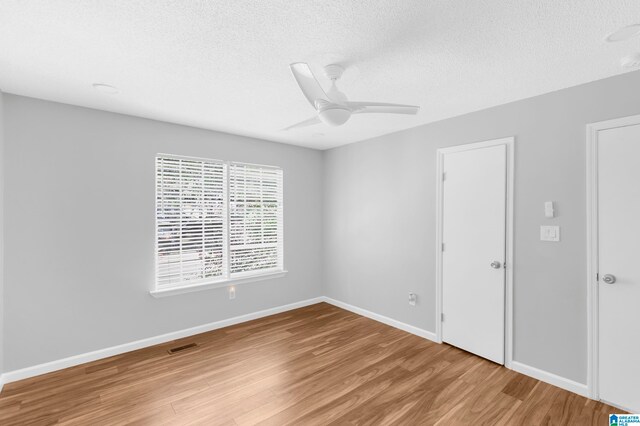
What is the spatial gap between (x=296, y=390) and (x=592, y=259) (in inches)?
105

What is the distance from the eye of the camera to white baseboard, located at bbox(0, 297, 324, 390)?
8.73 feet

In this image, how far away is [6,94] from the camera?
2.62m

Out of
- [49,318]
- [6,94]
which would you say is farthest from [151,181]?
[49,318]

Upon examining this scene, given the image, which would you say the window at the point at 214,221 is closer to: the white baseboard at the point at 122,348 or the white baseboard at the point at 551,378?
the white baseboard at the point at 122,348

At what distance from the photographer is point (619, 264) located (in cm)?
225

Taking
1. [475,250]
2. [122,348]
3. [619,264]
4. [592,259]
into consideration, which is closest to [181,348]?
[122,348]

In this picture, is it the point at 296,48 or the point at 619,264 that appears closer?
the point at 296,48

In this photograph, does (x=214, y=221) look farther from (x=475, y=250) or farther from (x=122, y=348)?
(x=475, y=250)

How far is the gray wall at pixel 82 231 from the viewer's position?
2674mm

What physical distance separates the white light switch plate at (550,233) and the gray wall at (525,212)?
0.05 meters

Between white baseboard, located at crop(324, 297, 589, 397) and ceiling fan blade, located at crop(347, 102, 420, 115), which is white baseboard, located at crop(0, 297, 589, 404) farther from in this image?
ceiling fan blade, located at crop(347, 102, 420, 115)

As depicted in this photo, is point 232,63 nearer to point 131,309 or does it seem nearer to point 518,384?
point 131,309

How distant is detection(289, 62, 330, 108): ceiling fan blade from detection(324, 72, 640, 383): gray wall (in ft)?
6.83

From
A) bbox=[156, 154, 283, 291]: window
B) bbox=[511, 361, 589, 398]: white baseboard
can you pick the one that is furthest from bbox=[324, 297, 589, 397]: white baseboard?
bbox=[156, 154, 283, 291]: window
